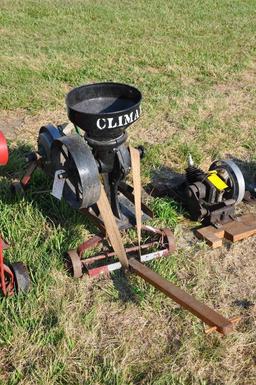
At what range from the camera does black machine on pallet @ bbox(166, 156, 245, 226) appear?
414 centimetres

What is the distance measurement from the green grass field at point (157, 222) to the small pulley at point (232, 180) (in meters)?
0.40

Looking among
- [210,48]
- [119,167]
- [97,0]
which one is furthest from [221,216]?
[97,0]

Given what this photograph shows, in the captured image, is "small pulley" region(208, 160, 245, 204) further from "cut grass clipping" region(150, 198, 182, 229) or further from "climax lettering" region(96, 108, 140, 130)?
"climax lettering" region(96, 108, 140, 130)

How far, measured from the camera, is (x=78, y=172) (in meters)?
3.13

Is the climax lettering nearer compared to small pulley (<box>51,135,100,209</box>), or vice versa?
small pulley (<box>51,135,100,209</box>)

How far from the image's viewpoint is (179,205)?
445cm

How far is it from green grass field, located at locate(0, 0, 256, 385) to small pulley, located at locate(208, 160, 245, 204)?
0.40 metres

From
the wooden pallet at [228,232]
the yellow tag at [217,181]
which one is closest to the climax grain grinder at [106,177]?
the wooden pallet at [228,232]

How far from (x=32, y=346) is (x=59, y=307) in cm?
35

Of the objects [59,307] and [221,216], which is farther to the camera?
[221,216]

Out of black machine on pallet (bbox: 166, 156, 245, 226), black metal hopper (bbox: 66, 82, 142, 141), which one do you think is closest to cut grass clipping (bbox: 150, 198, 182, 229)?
black machine on pallet (bbox: 166, 156, 245, 226)

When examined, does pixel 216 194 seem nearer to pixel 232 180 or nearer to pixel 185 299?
pixel 232 180

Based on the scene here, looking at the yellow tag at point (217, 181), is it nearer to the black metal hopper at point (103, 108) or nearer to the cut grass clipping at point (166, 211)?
the cut grass clipping at point (166, 211)

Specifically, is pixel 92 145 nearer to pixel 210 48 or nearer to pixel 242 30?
pixel 210 48
